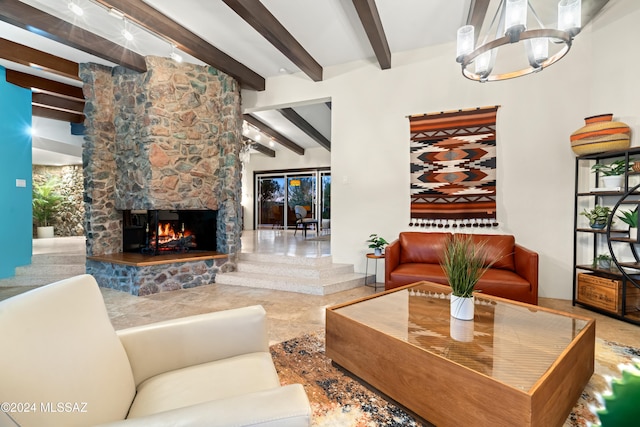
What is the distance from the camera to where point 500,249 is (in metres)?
3.51

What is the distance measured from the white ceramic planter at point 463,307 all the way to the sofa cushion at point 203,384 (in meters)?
1.21

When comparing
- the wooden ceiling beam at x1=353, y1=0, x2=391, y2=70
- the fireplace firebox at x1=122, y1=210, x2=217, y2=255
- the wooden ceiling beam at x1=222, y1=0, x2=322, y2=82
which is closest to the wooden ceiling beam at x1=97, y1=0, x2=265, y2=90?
the wooden ceiling beam at x1=222, y1=0, x2=322, y2=82

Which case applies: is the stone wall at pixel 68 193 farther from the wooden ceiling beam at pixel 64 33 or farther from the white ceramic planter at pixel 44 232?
the wooden ceiling beam at pixel 64 33

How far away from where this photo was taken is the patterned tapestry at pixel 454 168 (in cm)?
390

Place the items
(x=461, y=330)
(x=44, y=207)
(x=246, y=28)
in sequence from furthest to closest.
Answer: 1. (x=44, y=207)
2. (x=246, y=28)
3. (x=461, y=330)

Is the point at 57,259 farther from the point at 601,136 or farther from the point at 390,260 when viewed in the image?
the point at 601,136

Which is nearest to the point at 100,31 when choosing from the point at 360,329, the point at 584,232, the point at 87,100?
the point at 87,100

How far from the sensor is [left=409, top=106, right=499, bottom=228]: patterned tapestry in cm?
390

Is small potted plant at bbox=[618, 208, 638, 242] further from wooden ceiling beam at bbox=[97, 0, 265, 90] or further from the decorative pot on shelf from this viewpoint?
wooden ceiling beam at bbox=[97, 0, 265, 90]

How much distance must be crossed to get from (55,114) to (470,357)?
857cm

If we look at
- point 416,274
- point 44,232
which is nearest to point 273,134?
point 416,274

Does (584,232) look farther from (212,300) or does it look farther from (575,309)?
(212,300)

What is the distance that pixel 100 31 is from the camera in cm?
365

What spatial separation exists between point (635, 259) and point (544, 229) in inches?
32.3
